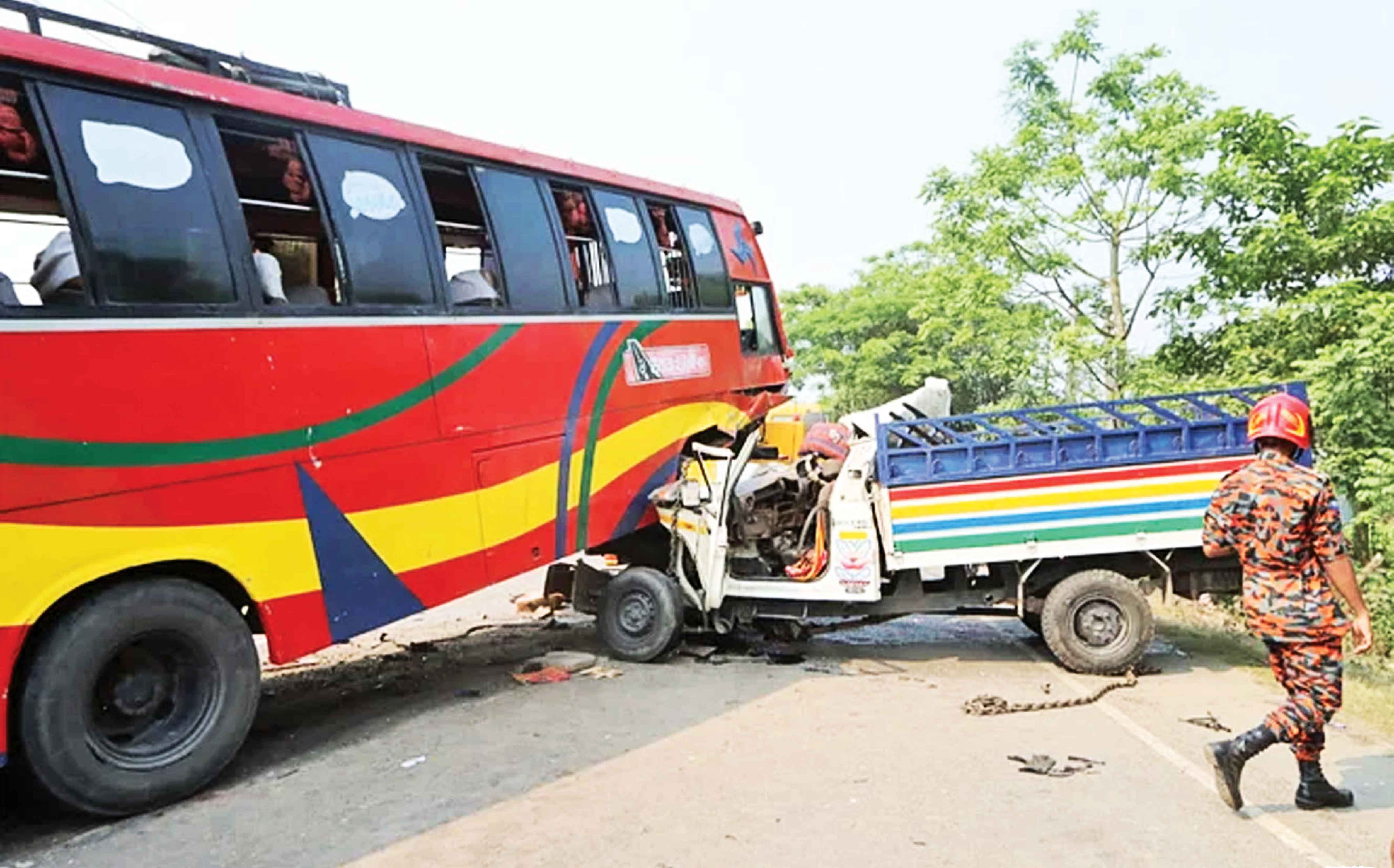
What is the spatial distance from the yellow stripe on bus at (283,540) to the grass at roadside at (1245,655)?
184 inches

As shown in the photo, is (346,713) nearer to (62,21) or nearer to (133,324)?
(133,324)

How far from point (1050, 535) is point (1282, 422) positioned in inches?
106

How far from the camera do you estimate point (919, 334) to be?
20344mm

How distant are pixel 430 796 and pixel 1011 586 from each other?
4288 millimetres

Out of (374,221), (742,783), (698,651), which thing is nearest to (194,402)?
(374,221)

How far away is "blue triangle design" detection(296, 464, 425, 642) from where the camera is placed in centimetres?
536

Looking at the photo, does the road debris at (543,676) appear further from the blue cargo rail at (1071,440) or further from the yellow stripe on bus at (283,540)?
the blue cargo rail at (1071,440)

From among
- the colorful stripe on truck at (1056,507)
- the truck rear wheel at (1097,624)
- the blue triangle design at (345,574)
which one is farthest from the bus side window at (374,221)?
the truck rear wheel at (1097,624)

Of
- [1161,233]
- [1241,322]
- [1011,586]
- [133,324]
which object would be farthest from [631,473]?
[1161,233]

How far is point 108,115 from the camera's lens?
15.1ft

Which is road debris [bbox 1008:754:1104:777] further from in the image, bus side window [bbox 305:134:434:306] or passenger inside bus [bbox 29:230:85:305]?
passenger inside bus [bbox 29:230:85:305]

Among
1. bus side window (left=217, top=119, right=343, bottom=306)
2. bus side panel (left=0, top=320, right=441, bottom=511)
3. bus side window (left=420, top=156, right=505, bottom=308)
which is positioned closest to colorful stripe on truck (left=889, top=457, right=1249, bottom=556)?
bus side window (left=420, top=156, right=505, bottom=308)

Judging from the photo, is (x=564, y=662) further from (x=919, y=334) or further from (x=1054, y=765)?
(x=919, y=334)

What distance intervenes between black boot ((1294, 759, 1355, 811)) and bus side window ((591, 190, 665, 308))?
546cm
